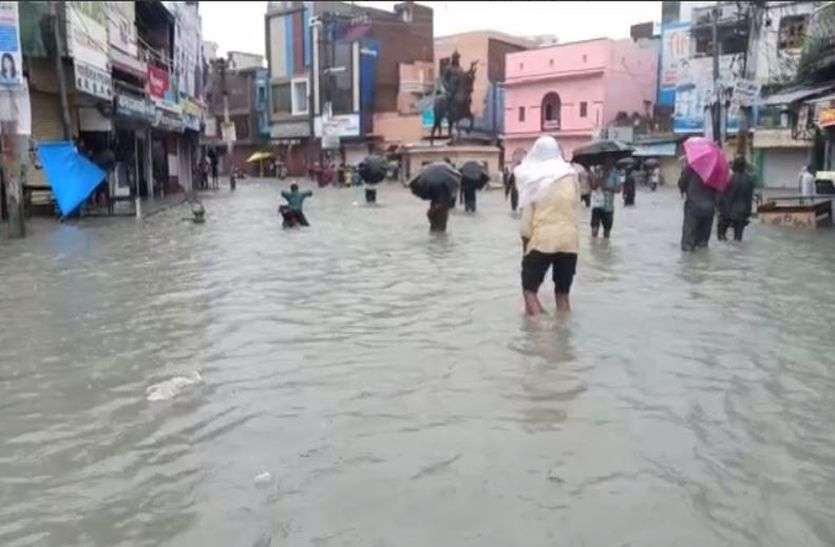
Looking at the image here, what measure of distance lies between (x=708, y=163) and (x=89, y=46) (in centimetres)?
1355

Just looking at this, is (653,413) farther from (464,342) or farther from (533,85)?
(533,85)

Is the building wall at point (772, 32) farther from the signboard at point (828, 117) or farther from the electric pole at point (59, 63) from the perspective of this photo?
the electric pole at point (59, 63)

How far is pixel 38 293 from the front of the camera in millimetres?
9445

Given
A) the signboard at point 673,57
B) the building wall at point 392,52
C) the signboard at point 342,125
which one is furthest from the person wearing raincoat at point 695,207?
the building wall at point 392,52

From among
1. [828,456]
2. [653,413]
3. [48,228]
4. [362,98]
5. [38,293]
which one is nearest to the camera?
[828,456]

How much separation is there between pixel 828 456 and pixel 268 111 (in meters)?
66.6

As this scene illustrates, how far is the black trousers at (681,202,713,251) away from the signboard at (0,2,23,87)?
10.5m

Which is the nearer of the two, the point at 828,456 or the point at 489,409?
the point at 828,456

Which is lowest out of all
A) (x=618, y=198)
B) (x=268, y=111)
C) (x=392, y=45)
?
(x=618, y=198)

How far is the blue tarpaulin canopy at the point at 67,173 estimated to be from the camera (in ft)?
56.7

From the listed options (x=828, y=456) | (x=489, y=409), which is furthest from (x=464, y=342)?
(x=828, y=456)

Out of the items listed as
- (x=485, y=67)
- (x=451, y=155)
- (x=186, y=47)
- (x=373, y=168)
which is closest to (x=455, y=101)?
(x=451, y=155)

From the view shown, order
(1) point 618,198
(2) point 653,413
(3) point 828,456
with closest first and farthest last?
(3) point 828,456 → (2) point 653,413 → (1) point 618,198

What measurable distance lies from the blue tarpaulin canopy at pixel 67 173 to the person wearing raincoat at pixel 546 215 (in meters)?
12.6
